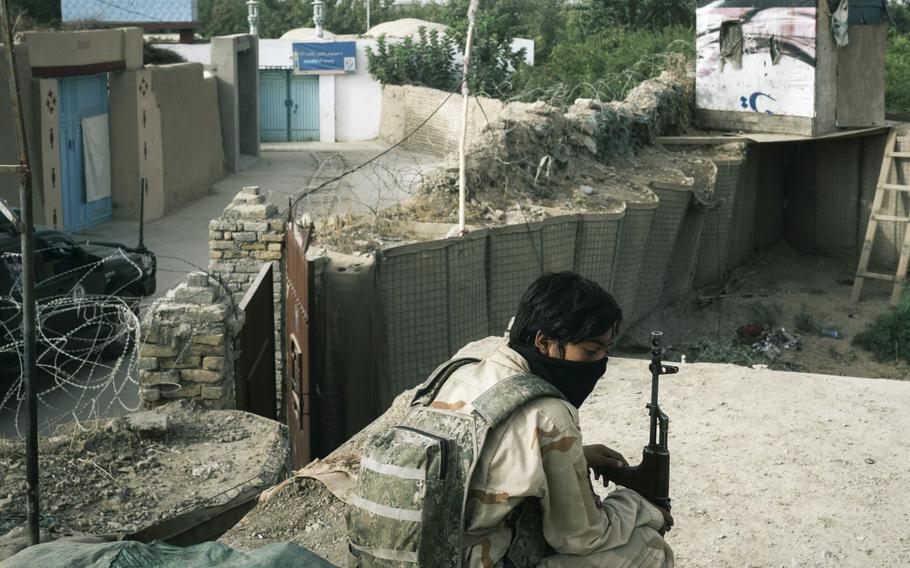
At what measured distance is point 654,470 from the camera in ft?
10.5

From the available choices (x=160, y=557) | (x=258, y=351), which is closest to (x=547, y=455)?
(x=160, y=557)

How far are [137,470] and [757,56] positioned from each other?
11.5m

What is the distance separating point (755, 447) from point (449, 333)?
2786mm

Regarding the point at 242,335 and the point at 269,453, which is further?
the point at 242,335

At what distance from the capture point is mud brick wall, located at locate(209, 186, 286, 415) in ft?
26.9

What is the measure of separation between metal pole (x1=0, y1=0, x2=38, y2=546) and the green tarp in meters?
0.90

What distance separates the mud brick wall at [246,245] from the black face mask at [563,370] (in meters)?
5.56

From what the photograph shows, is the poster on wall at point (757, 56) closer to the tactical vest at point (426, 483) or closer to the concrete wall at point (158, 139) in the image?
the concrete wall at point (158, 139)

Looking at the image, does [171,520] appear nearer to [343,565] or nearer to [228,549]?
Answer: [343,565]

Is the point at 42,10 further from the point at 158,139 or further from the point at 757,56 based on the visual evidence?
the point at 757,56

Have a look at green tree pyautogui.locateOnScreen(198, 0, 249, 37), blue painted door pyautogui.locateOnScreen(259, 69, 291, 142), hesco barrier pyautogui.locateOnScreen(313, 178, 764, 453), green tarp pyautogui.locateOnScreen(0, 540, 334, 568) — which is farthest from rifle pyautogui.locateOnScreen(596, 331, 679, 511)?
green tree pyautogui.locateOnScreen(198, 0, 249, 37)

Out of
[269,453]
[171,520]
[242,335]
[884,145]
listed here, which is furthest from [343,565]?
[884,145]

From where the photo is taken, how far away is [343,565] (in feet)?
12.7

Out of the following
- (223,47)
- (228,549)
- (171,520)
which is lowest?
(171,520)
